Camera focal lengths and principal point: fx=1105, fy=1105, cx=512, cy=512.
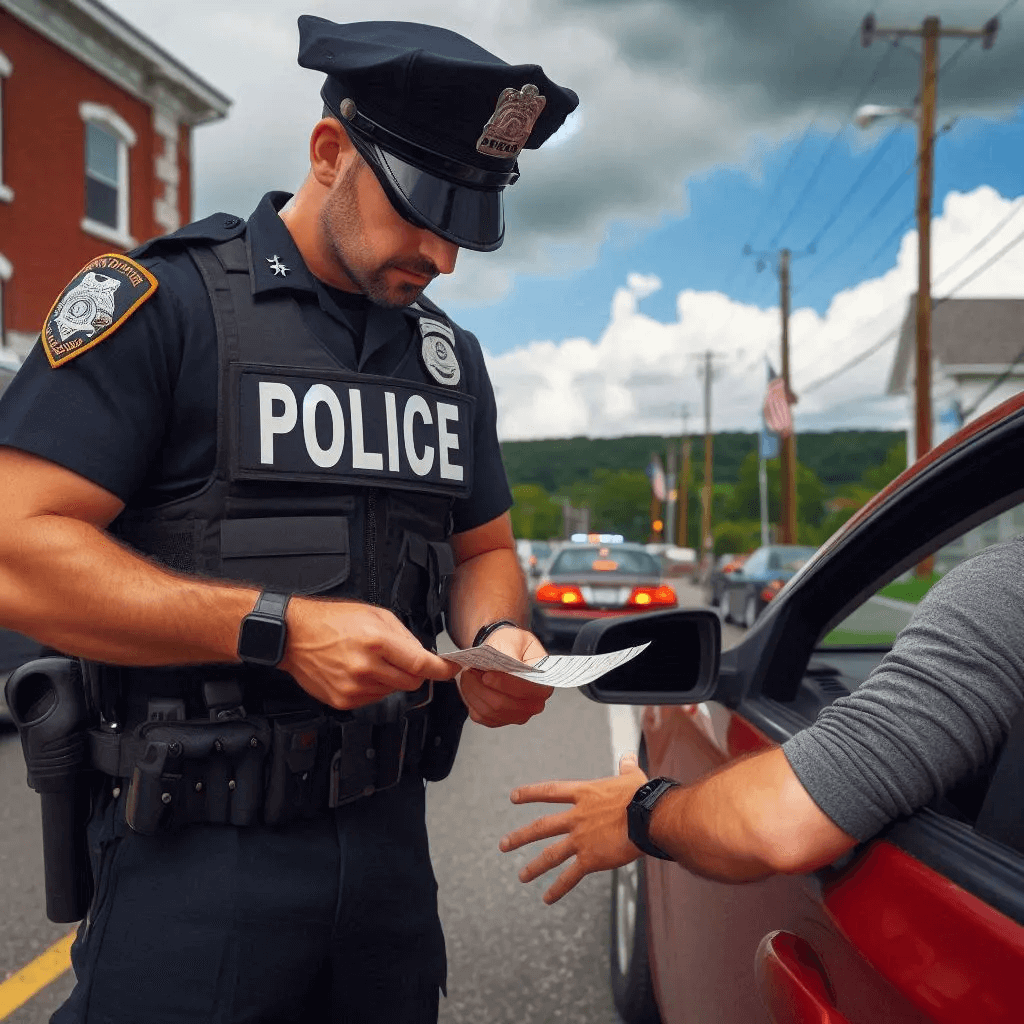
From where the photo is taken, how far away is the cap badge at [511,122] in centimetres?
165

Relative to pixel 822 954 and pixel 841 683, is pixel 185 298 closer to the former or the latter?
pixel 822 954

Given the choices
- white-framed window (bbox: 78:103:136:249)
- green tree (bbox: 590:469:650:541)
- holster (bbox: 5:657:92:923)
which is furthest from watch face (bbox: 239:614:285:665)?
green tree (bbox: 590:469:650:541)

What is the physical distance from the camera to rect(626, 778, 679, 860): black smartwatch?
1.61m

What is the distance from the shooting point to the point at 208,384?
1573 mm

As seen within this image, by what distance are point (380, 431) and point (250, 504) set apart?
23 cm

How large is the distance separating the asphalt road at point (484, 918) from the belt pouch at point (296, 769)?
1.71 meters

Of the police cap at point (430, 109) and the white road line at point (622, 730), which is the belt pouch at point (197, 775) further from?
the white road line at point (622, 730)

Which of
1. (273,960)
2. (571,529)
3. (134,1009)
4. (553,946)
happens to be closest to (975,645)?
(273,960)

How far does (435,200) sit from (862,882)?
3.60ft

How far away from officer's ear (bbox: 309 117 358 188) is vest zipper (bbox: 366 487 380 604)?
0.49 meters

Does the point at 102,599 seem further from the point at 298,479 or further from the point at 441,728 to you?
the point at 441,728

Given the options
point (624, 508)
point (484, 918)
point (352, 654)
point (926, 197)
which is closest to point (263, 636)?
point (352, 654)

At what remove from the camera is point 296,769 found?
1.58 m

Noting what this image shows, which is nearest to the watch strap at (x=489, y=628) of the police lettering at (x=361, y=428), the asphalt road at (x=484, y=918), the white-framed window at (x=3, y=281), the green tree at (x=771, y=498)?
the police lettering at (x=361, y=428)
